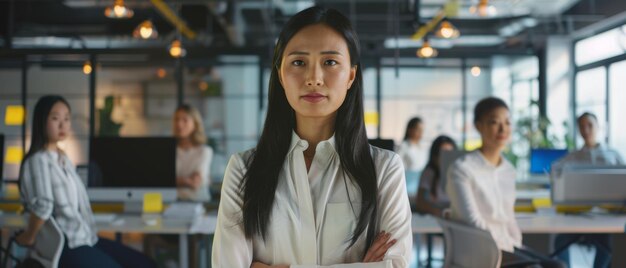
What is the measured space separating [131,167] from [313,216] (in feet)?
10.6

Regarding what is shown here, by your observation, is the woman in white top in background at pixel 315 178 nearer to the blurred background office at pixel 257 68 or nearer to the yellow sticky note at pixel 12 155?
the yellow sticky note at pixel 12 155

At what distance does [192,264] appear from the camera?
14.5 ft

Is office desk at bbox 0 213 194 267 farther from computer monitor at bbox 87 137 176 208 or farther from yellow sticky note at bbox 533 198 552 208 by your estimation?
yellow sticky note at bbox 533 198 552 208

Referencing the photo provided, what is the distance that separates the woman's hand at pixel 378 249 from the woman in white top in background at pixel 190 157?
380 cm

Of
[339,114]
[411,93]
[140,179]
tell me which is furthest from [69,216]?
[411,93]

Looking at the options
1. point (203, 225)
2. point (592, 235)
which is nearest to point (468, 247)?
point (203, 225)

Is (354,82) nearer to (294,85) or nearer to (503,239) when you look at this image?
(294,85)

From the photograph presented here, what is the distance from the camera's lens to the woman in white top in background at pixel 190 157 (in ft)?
17.2

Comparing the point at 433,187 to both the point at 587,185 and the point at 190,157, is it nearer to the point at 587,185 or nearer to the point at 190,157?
the point at 587,185

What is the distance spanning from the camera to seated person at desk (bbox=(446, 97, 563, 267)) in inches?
139

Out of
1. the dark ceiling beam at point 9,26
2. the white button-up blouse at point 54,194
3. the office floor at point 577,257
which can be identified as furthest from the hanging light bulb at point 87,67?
the white button-up blouse at point 54,194

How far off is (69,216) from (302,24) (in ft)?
8.02

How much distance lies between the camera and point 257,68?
37.0 ft

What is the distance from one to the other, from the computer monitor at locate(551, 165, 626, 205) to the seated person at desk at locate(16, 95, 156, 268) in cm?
309
